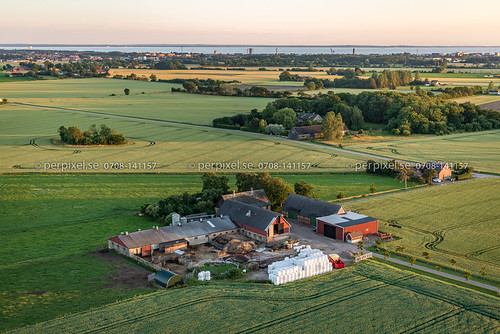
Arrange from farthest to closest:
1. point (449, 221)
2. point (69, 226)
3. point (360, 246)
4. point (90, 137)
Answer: point (90, 137), point (449, 221), point (69, 226), point (360, 246)

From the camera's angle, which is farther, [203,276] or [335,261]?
[335,261]

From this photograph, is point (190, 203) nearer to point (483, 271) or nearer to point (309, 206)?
point (309, 206)

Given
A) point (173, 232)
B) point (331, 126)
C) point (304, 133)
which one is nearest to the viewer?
point (173, 232)

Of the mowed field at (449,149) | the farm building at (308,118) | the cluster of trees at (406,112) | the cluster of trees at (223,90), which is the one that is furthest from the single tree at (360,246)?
the cluster of trees at (223,90)

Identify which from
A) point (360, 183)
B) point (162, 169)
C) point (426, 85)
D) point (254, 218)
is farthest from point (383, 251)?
point (426, 85)

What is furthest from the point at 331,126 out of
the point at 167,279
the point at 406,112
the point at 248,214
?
the point at 167,279

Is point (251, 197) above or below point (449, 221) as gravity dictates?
above

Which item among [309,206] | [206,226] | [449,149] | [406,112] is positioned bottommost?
[206,226]

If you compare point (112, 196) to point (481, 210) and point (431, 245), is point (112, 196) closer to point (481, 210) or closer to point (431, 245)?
point (431, 245)
